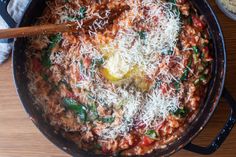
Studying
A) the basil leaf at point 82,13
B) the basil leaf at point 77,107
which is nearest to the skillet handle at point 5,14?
the basil leaf at point 82,13

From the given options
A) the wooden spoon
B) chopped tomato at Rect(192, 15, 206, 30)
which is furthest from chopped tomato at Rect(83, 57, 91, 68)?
chopped tomato at Rect(192, 15, 206, 30)

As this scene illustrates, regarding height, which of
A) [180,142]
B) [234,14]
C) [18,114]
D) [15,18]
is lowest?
[18,114]

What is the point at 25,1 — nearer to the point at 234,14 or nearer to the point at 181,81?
the point at 181,81

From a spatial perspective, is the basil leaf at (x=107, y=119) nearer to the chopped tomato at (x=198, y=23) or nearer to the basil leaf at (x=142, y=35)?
the basil leaf at (x=142, y=35)

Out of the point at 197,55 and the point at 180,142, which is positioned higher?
the point at 197,55

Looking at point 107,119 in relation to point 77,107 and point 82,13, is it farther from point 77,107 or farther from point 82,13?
point 82,13

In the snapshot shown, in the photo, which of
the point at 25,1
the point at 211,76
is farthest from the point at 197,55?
the point at 25,1
